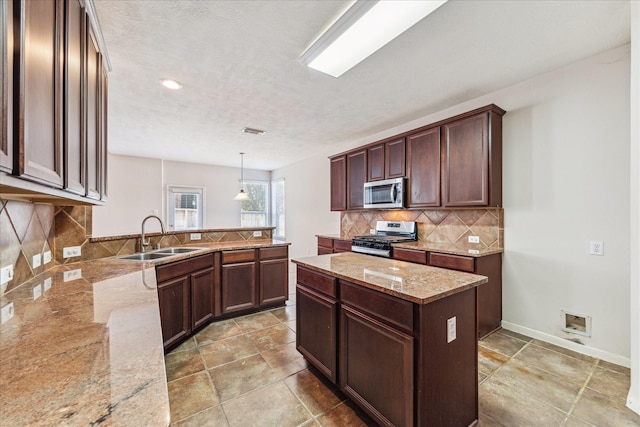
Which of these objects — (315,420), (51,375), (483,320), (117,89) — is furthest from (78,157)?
(483,320)

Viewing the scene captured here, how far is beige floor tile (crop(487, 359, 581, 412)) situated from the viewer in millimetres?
1816

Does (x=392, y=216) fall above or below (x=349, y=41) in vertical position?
below

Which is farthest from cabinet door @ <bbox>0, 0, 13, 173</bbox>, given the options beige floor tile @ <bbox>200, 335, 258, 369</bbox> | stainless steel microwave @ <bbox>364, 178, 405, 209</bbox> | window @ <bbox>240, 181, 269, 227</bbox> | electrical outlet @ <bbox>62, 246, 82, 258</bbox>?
window @ <bbox>240, 181, 269, 227</bbox>

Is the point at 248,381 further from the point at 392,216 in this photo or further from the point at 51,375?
the point at 392,216

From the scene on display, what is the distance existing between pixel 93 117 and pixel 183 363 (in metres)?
1.99

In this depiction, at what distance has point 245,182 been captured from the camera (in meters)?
7.57

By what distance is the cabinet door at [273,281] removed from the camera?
3432 mm

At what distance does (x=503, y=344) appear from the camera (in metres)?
2.60

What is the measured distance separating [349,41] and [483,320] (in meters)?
2.88

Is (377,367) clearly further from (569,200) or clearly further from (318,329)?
(569,200)

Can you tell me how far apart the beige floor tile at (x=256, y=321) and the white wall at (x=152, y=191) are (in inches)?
160

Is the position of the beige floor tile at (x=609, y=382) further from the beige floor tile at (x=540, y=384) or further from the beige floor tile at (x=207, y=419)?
the beige floor tile at (x=207, y=419)

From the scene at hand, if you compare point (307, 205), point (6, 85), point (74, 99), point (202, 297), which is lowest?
point (202, 297)

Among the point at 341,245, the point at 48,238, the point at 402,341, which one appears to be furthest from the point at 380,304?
the point at 341,245
